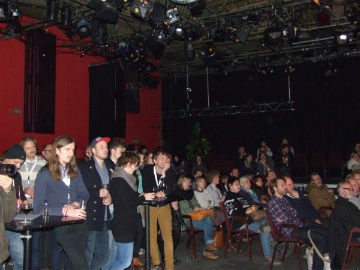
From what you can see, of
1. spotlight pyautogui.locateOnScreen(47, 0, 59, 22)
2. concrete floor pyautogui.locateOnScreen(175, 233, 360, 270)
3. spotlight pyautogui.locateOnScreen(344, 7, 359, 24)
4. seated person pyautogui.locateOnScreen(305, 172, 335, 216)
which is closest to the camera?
concrete floor pyautogui.locateOnScreen(175, 233, 360, 270)

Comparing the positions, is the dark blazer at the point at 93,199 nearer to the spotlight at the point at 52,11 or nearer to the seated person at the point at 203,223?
the seated person at the point at 203,223

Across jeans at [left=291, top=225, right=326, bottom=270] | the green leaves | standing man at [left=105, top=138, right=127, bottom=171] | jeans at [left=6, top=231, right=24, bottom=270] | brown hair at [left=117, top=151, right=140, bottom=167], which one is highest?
the green leaves

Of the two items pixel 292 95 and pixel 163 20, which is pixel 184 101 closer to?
pixel 292 95

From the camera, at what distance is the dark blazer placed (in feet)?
11.2

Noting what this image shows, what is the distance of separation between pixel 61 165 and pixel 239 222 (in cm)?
303

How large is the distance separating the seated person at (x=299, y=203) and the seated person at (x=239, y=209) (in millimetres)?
451

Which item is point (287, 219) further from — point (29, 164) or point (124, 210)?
point (29, 164)

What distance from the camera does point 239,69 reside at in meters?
14.6

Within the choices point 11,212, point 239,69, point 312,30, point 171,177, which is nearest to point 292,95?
point 239,69

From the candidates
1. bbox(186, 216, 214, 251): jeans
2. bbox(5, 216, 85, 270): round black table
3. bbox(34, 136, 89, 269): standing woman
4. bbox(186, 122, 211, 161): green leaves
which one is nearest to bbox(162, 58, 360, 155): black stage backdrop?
bbox(186, 122, 211, 161): green leaves

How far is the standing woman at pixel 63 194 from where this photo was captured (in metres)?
2.90

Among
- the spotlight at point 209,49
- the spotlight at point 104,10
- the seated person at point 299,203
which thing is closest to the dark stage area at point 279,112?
the spotlight at point 209,49

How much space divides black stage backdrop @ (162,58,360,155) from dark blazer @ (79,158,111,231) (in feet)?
32.7

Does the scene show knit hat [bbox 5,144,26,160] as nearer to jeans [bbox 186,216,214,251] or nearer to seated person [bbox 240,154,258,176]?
jeans [bbox 186,216,214,251]
